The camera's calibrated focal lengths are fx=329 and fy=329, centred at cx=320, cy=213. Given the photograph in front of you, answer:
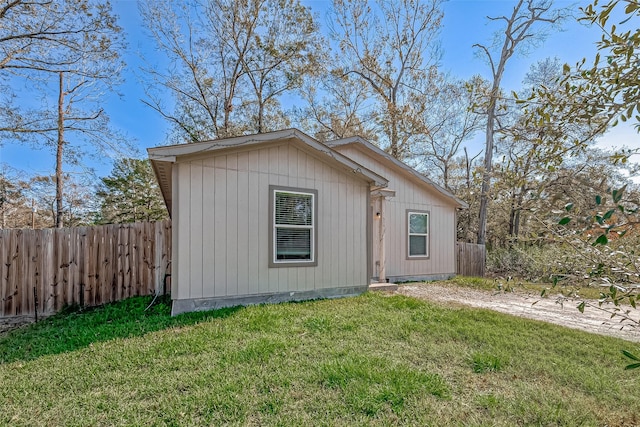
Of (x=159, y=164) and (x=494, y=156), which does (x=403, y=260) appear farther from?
(x=494, y=156)

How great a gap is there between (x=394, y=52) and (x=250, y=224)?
47.4 feet

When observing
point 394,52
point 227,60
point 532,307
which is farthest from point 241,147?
point 394,52

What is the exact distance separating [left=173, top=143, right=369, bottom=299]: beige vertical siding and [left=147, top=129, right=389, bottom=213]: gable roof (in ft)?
0.57

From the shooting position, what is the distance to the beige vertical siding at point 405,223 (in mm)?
9781

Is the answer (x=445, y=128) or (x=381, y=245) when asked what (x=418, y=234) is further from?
(x=445, y=128)

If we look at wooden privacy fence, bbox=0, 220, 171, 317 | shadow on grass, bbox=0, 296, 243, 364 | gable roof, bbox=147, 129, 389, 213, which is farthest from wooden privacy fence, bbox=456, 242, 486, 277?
wooden privacy fence, bbox=0, 220, 171, 317

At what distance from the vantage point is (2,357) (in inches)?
150

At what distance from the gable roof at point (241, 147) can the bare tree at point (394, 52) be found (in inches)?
396

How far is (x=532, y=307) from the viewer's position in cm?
646

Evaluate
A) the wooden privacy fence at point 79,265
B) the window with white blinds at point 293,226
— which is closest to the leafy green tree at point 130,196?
the wooden privacy fence at point 79,265

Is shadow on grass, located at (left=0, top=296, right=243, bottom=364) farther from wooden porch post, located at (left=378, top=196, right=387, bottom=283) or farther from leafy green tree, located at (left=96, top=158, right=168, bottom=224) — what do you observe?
leafy green tree, located at (left=96, top=158, right=168, bottom=224)

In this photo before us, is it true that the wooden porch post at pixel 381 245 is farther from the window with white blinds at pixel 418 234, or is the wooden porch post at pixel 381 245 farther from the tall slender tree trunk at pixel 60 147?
the tall slender tree trunk at pixel 60 147

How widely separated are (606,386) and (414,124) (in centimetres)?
1499

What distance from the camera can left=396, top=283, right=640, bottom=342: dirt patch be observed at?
16.8 ft
